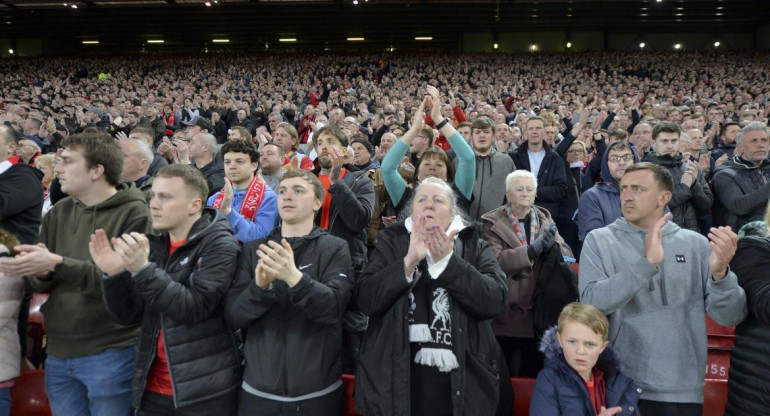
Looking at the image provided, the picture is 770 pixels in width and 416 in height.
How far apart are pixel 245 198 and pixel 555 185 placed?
274cm

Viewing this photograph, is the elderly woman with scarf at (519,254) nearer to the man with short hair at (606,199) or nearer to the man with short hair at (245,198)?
the man with short hair at (606,199)

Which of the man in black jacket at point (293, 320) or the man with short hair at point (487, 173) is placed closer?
the man in black jacket at point (293, 320)

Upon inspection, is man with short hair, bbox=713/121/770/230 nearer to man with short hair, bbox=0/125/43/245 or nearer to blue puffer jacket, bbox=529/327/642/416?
blue puffer jacket, bbox=529/327/642/416

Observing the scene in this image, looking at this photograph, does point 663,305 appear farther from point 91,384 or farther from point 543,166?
point 543,166

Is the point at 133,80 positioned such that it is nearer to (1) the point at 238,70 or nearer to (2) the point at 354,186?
(1) the point at 238,70

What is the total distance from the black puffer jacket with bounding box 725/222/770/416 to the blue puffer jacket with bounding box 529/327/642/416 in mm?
383

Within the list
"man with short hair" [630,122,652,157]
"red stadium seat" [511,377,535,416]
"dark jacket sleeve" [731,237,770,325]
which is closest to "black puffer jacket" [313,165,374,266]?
"red stadium seat" [511,377,535,416]

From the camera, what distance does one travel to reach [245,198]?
323 cm

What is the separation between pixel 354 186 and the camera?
325 centimetres

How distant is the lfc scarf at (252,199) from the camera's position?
3.16 m

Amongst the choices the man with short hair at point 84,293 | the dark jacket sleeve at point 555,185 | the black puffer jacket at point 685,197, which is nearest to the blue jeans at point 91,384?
the man with short hair at point 84,293

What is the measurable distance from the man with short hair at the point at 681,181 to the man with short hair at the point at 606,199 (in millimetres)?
290

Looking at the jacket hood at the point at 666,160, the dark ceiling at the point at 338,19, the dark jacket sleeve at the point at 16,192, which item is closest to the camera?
the dark jacket sleeve at the point at 16,192

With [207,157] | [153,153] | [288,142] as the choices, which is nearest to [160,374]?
[207,157]
